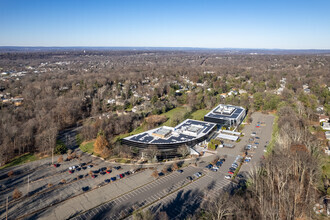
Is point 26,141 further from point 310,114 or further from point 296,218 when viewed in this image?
point 310,114

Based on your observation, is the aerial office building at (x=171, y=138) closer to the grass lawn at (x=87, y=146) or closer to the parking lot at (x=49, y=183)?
the parking lot at (x=49, y=183)

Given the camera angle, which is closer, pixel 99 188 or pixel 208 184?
pixel 99 188

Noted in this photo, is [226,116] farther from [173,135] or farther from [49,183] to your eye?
[49,183]

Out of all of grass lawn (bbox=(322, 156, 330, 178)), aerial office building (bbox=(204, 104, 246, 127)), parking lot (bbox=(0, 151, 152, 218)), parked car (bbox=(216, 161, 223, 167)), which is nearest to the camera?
parking lot (bbox=(0, 151, 152, 218))

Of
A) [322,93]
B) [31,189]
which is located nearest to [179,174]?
[31,189]

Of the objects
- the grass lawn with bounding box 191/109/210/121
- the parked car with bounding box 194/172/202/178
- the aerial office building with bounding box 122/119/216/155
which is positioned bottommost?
the parked car with bounding box 194/172/202/178

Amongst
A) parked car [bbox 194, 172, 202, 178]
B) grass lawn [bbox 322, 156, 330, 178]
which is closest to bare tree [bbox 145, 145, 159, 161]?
parked car [bbox 194, 172, 202, 178]

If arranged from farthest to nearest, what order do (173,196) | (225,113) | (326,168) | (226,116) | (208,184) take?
1. (225,113)
2. (226,116)
3. (326,168)
4. (208,184)
5. (173,196)

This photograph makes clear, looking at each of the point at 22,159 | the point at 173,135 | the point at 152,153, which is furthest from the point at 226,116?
the point at 22,159

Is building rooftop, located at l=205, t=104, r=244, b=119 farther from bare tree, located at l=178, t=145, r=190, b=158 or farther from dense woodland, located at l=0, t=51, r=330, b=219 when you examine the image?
bare tree, located at l=178, t=145, r=190, b=158

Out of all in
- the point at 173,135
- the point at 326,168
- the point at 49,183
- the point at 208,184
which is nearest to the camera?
the point at 208,184

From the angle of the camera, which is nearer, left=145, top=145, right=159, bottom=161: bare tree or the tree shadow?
the tree shadow
